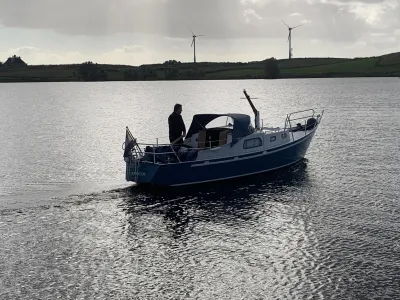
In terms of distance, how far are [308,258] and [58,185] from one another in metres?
17.1

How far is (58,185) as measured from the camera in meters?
31.1

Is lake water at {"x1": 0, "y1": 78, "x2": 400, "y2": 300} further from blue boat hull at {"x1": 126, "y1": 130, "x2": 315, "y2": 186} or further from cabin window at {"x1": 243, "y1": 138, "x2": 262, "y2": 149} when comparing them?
cabin window at {"x1": 243, "y1": 138, "x2": 262, "y2": 149}

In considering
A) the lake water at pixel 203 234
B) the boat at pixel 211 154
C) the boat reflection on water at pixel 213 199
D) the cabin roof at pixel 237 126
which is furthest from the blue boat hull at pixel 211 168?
the cabin roof at pixel 237 126

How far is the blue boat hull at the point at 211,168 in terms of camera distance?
3031 cm

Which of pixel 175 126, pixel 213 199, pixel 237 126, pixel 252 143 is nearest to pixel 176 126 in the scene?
pixel 175 126

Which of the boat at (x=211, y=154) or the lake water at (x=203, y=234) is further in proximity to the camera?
the boat at (x=211, y=154)

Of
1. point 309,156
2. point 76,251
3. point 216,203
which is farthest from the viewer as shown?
point 309,156

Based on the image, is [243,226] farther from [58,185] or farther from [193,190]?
[58,185]

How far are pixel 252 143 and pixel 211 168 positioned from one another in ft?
11.6

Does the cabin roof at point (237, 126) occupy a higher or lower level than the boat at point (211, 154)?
higher

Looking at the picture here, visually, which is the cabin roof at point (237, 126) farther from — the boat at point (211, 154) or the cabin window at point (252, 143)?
the cabin window at point (252, 143)

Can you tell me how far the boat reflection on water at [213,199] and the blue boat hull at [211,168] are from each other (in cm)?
47

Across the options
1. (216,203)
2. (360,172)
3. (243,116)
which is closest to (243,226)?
(216,203)

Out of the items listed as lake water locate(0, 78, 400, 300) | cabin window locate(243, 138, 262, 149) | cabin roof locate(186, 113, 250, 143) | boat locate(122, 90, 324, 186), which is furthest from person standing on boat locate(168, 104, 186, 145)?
cabin window locate(243, 138, 262, 149)
